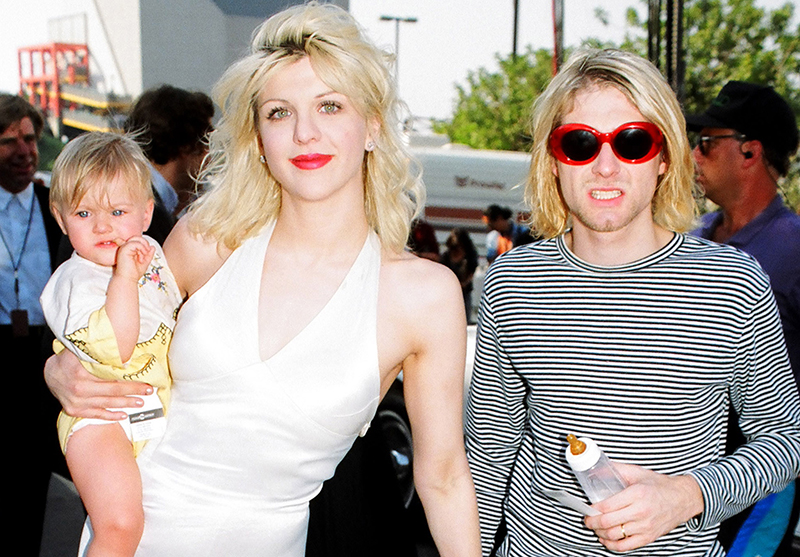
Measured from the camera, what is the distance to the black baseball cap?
3906 mm

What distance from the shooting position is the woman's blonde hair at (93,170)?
2.23 m

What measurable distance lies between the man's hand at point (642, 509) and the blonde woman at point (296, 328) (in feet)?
1.50

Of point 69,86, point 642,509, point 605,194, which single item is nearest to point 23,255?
point 605,194

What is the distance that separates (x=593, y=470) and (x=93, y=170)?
1.49 metres

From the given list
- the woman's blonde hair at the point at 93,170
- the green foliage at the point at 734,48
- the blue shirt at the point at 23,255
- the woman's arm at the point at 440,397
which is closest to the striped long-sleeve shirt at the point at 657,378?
the woman's arm at the point at 440,397

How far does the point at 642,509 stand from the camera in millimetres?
1814

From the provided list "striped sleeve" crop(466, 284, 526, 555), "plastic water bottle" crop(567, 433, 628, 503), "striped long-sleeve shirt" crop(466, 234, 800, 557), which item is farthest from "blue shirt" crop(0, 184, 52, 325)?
"plastic water bottle" crop(567, 433, 628, 503)

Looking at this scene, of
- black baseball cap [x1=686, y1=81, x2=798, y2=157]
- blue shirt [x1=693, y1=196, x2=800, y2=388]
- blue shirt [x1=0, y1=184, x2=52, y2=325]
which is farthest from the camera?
blue shirt [x1=0, y1=184, x2=52, y2=325]

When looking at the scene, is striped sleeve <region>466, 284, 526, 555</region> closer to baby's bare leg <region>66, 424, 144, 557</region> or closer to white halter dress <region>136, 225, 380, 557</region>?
white halter dress <region>136, 225, 380, 557</region>

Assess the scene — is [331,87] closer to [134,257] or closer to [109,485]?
[134,257]

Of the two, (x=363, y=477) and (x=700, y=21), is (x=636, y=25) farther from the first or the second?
(x=363, y=477)

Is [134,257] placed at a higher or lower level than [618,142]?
lower

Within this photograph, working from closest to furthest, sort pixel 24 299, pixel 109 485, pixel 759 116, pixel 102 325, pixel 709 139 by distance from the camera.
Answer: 1. pixel 109 485
2. pixel 102 325
3. pixel 759 116
4. pixel 709 139
5. pixel 24 299

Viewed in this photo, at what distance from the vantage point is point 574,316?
2.11m
